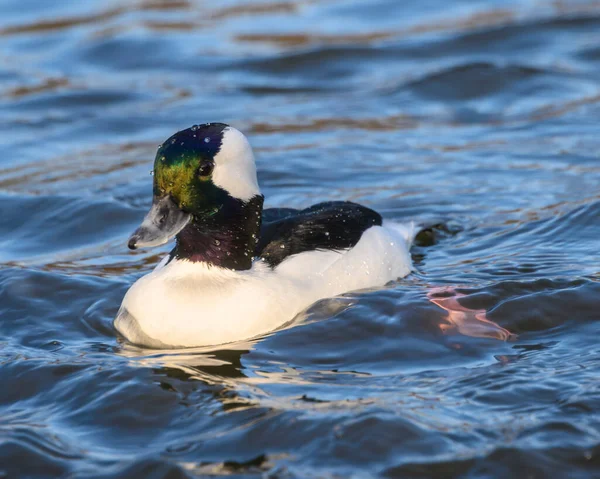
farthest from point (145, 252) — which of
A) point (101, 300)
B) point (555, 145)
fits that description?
point (555, 145)

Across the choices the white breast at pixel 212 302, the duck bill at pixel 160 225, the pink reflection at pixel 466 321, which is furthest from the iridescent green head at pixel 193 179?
the pink reflection at pixel 466 321

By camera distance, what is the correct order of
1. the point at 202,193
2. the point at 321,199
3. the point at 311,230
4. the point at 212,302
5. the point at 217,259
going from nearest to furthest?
the point at 202,193 → the point at 212,302 → the point at 217,259 → the point at 311,230 → the point at 321,199

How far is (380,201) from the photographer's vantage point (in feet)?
31.7

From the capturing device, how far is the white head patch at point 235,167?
6.21 m

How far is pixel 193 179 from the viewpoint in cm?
613

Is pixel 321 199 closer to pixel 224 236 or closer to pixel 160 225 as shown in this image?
pixel 224 236

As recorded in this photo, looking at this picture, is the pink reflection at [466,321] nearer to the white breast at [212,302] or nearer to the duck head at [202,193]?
the white breast at [212,302]

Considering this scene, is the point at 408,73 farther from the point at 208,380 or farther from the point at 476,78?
the point at 208,380

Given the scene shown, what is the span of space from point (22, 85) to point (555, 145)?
6.89m

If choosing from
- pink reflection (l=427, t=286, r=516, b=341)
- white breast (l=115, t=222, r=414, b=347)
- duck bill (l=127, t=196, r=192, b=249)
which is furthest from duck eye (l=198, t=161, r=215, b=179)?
pink reflection (l=427, t=286, r=516, b=341)

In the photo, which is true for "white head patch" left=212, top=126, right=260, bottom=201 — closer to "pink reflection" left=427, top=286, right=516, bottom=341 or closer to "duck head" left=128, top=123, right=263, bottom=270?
"duck head" left=128, top=123, right=263, bottom=270

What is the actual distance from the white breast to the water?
4.1 inches

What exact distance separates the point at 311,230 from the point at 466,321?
1199 millimetres

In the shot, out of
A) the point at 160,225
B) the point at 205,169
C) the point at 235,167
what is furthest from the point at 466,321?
the point at 160,225
